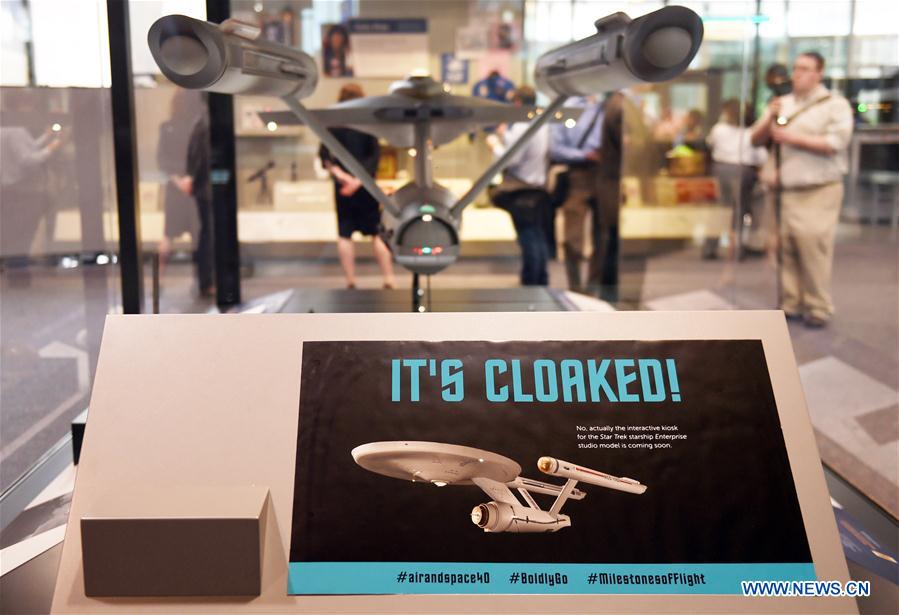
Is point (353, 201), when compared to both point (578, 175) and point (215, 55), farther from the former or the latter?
point (215, 55)

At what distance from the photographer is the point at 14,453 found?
1.95 m

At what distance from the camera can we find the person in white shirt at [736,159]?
154 inches

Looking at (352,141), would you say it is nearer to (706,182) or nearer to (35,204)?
(35,204)

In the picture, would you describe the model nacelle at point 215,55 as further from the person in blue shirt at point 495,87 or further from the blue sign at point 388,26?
the person in blue shirt at point 495,87

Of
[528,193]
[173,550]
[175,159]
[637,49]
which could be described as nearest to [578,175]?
[528,193]

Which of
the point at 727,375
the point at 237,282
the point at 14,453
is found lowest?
the point at 14,453

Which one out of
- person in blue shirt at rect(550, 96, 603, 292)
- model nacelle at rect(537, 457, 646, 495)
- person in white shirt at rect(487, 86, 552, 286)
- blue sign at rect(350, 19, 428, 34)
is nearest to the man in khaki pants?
person in blue shirt at rect(550, 96, 603, 292)

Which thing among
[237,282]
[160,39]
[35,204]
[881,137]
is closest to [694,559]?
[160,39]

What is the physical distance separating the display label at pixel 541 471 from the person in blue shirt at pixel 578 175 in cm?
307

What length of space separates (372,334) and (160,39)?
2.07ft

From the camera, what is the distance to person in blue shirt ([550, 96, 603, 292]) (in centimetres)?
397

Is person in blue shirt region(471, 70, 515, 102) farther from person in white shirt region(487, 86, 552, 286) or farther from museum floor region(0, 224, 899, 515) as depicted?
museum floor region(0, 224, 899, 515)

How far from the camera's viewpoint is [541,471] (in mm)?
936

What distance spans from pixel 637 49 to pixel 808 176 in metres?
2.57
